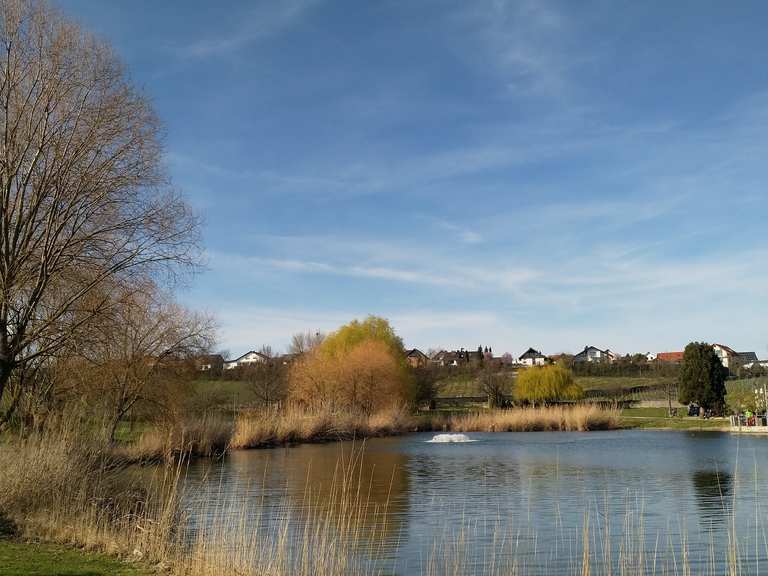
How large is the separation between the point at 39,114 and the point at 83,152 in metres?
0.84

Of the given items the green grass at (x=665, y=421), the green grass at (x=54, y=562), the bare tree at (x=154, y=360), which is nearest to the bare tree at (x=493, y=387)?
the green grass at (x=665, y=421)

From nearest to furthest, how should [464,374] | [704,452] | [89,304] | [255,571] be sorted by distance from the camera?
[255,571] → [89,304] → [704,452] → [464,374]

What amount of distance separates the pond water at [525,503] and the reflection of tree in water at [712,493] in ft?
0.18

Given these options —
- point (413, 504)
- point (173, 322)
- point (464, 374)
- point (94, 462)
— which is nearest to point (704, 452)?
point (413, 504)

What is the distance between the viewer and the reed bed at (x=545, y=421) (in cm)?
4062

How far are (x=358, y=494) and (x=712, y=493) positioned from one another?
27.0 feet

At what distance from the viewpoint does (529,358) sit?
161 meters

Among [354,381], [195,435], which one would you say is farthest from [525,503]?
[354,381]

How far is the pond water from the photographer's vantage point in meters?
9.61

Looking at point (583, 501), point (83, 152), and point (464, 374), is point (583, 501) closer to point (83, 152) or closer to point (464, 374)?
point (83, 152)

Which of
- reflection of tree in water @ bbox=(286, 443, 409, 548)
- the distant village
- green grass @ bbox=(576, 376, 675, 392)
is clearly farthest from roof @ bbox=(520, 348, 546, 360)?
reflection of tree in water @ bbox=(286, 443, 409, 548)

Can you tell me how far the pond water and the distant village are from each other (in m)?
33.6

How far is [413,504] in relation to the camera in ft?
49.0

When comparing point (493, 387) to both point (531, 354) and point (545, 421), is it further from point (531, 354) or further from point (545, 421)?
point (531, 354)
